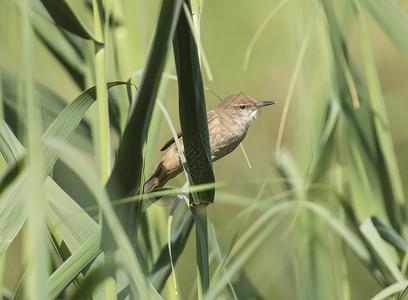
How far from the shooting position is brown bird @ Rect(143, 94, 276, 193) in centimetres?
173

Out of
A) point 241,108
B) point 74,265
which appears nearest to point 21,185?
point 74,265

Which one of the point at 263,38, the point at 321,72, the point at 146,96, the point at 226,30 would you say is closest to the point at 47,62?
the point at 226,30

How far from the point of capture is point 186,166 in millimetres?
797

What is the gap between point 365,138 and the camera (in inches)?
41.4

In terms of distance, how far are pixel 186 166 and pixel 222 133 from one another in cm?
98

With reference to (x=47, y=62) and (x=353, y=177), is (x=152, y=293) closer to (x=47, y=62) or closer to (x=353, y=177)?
(x=353, y=177)

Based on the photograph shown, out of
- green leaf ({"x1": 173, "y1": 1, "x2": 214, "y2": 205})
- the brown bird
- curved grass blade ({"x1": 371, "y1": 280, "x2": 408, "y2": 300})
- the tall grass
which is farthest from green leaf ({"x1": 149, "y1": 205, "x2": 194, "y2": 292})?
the brown bird

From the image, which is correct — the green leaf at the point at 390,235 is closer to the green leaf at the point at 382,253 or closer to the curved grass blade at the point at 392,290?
the green leaf at the point at 382,253

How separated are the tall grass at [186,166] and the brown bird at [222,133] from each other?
465 millimetres

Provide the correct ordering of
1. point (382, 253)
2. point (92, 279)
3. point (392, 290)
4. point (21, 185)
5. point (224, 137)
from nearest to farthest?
point (92, 279) → point (21, 185) → point (392, 290) → point (382, 253) → point (224, 137)

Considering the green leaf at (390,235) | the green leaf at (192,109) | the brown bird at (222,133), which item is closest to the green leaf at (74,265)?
the green leaf at (192,109)

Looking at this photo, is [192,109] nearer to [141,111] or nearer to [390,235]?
[141,111]

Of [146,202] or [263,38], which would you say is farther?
[263,38]

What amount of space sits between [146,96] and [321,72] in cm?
55
